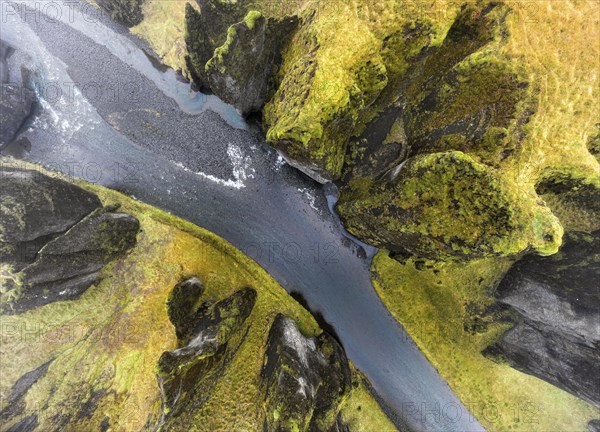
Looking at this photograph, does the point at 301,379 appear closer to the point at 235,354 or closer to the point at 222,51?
the point at 235,354

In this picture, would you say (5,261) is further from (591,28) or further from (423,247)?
(591,28)

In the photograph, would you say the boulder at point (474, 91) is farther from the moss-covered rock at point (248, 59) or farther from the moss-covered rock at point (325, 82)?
the moss-covered rock at point (248, 59)

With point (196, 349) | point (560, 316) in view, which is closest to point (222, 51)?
point (196, 349)

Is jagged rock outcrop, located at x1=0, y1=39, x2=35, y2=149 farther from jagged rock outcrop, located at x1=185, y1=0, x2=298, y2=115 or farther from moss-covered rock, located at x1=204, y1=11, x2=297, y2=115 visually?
moss-covered rock, located at x1=204, y1=11, x2=297, y2=115

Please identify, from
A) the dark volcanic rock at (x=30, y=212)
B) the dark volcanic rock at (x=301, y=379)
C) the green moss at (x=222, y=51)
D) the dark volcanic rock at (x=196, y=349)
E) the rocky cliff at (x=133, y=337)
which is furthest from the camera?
the dark volcanic rock at (x=30, y=212)

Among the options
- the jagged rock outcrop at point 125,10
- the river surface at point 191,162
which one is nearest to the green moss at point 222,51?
the river surface at point 191,162

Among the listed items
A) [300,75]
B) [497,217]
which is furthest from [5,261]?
[497,217]
